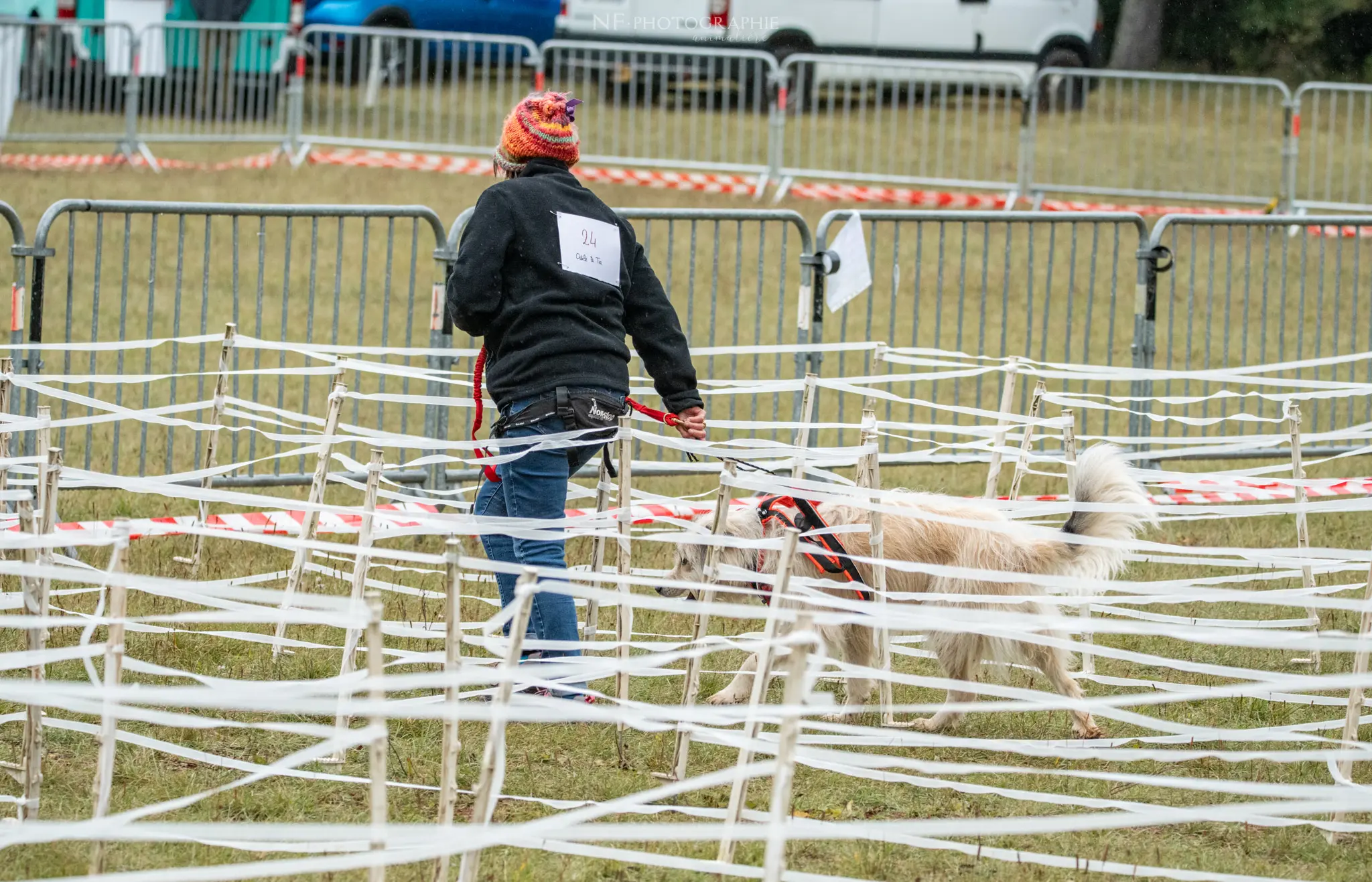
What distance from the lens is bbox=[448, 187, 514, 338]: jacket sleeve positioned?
4.91 m

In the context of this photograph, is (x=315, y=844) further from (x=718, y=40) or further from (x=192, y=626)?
(x=718, y=40)

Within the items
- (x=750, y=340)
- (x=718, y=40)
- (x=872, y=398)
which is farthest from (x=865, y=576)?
(x=718, y=40)

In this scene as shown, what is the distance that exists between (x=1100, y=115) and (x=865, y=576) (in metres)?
13.1

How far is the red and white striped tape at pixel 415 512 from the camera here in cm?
662

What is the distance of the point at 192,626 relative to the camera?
19.1 feet

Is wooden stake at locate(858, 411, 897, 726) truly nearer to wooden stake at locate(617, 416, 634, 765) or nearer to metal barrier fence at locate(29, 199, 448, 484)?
wooden stake at locate(617, 416, 634, 765)

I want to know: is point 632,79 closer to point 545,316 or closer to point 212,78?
point 212,78

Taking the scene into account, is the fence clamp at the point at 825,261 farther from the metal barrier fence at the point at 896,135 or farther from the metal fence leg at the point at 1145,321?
the metal barrier fence at the point at 896,135

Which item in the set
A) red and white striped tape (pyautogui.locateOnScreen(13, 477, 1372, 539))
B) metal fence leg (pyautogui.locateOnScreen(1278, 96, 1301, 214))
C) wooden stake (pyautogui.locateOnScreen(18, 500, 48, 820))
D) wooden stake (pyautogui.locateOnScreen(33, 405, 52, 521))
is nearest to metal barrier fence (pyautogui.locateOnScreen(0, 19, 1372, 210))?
metal fence leg (pyautogui.locateOnScreen(1278, 96, 1301, 214))

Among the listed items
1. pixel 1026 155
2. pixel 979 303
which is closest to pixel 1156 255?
pixel 979 303

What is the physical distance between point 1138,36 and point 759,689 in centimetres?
2679

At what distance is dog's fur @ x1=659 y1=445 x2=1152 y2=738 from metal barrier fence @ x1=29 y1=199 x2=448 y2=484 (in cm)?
224

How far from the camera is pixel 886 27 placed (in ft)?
70.6

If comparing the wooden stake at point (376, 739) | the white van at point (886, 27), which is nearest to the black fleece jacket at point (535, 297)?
the wooden stake at point (376, 739)
